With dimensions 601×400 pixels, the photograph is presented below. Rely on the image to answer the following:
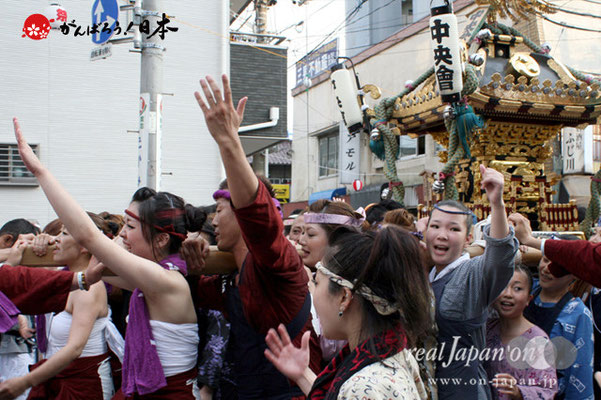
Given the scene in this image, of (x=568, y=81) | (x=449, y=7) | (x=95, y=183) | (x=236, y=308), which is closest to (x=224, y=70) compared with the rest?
(x=95, y=183)

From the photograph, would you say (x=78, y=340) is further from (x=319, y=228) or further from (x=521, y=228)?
(x=521, y=228)

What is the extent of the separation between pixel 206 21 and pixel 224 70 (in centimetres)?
100

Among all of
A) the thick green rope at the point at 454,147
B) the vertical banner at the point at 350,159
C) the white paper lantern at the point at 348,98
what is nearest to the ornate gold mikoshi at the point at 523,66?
the thick green rope at the point at 454,147

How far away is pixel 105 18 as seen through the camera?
5984 mm

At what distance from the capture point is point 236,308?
2.43m

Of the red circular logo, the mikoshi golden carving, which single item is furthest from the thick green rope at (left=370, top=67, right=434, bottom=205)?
the red circular logo

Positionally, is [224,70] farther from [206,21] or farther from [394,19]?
[394,19]

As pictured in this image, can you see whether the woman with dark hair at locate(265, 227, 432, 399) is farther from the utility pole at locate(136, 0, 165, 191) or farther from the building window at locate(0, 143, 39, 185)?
the building window at locate(0, 143, 39, 185)

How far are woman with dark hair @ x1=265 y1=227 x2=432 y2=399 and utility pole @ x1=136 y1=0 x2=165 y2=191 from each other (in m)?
4.07

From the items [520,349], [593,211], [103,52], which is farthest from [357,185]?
[520,349]

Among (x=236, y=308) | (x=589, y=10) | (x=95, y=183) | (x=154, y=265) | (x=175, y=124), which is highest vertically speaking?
(x=589, y=10)

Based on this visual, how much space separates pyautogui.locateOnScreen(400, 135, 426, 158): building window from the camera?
52.6ft

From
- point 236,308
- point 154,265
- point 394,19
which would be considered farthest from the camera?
point 394,19

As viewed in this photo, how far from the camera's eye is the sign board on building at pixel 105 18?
5.88 metres
